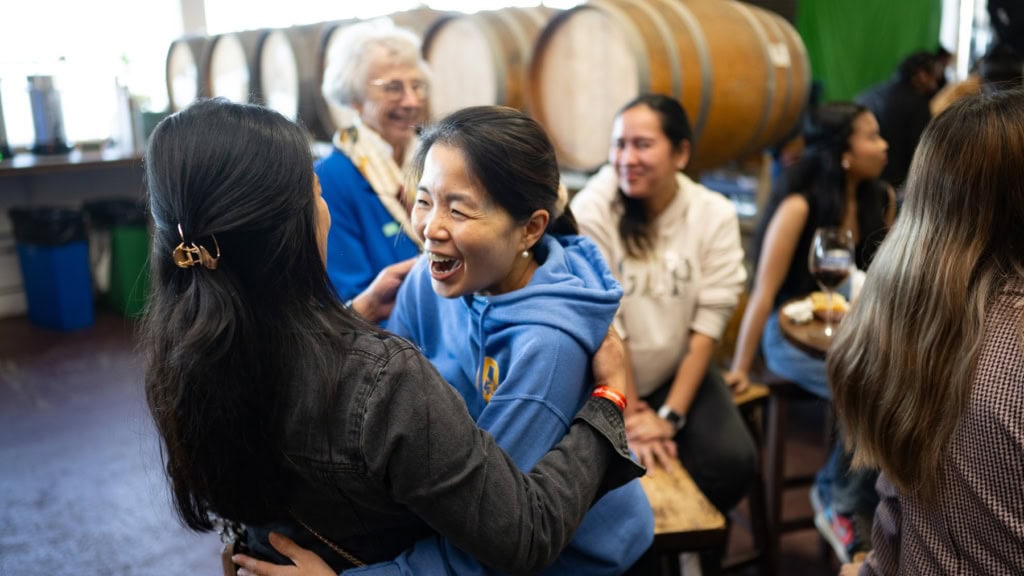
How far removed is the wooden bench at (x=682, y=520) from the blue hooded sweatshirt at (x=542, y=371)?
294mm

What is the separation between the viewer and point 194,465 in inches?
43.8

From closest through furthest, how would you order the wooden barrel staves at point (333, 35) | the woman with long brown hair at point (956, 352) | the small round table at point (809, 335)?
the woman with long brown hair at point (956, 352)
the small round table at point (809, 335)
the wooden barrel staves at point (333, 35)

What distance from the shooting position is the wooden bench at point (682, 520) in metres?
1.73

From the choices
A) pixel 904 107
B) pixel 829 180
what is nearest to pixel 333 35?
pixel 829 180

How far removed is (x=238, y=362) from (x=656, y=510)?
41.7 inches

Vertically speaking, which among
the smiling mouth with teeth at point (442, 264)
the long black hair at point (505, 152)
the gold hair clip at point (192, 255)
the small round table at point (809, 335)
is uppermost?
the long black hair at point (505, 152)

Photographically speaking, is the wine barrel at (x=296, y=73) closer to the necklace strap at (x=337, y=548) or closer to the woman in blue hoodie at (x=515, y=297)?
the woman in blue hoodie at (x=515, y=297)

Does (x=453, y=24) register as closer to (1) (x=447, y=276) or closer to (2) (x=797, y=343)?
(2) (x=797, y=343)

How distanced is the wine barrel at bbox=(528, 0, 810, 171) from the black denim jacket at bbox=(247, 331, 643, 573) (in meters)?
2.40

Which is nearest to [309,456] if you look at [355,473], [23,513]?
[355,473]

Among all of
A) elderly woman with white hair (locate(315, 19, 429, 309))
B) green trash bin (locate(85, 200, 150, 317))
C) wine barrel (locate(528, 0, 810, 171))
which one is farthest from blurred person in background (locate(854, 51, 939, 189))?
green trash bin (locate(85, 200, 150, 317))

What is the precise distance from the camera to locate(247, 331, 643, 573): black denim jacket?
1.04 m

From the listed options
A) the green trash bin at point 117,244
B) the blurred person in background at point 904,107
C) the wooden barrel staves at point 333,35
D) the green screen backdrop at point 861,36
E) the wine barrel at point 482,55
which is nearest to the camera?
the wine barrel at point 482,55

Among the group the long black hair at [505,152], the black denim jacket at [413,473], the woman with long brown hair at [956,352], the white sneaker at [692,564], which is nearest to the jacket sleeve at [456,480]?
the black denim jacket at [413,473]
